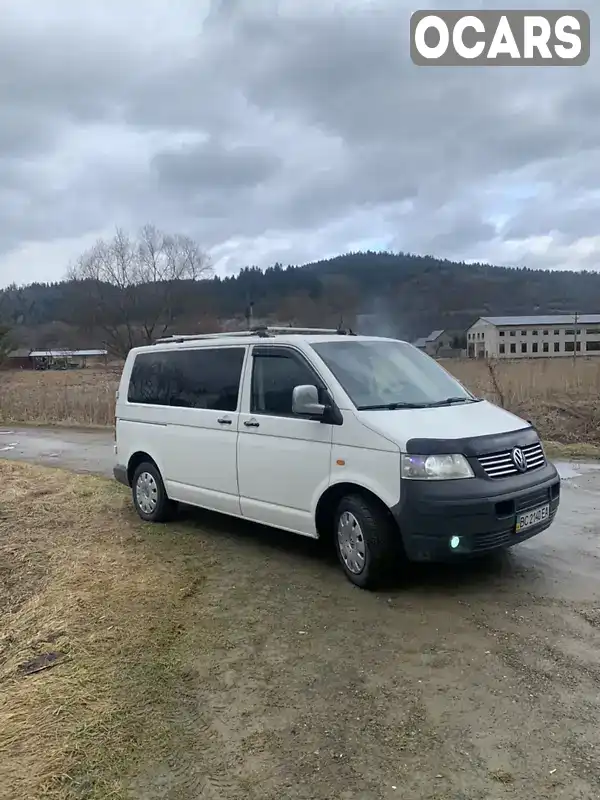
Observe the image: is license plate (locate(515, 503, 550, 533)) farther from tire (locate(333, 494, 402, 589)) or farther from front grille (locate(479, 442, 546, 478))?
tire (locate(333, 494, 402, 589))

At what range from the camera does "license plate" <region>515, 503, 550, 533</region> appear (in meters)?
4.98

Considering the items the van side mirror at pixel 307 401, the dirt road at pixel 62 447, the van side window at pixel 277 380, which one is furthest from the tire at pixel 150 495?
the dirt road at pixel 62 447

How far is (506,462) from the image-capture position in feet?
16.4

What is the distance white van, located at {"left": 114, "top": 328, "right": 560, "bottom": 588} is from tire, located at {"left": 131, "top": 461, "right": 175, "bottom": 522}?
0.02 metres

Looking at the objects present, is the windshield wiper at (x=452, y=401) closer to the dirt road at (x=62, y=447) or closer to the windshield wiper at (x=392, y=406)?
the windshield wiper at (x=392, y=406)

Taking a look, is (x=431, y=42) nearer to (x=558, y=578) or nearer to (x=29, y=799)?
(x=558, y=578)

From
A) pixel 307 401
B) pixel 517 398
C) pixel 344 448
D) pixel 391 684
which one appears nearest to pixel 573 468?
pixel 344 448

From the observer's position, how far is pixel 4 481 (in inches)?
413

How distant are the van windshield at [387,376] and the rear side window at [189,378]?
1019 millimetres

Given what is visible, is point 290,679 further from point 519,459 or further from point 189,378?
point 189,378

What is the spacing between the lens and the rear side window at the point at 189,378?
21.3 feet

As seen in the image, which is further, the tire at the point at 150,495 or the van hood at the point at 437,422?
the tire at the point at 150,495

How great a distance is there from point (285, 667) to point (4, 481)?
7.84 m

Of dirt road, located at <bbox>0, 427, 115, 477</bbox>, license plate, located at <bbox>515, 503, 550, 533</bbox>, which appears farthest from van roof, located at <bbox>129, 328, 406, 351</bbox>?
dirt road, located at <bbox>0, 427, 115, 477</bbox>
